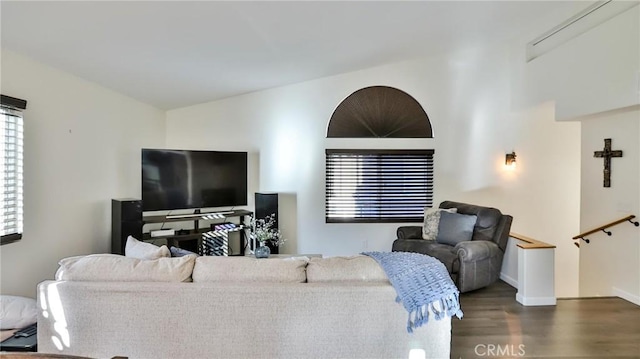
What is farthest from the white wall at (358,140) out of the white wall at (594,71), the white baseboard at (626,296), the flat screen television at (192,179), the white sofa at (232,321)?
the white sofa at (232,321)

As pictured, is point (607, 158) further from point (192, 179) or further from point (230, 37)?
point (192, 179)

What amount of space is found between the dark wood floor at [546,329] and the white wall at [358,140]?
2141 millimetres

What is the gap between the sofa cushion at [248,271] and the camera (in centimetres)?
222

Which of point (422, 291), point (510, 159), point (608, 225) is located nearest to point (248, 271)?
point (422, 291)

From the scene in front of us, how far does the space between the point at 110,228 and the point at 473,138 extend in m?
5.41

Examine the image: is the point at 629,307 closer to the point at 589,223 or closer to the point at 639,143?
the point at 589,223

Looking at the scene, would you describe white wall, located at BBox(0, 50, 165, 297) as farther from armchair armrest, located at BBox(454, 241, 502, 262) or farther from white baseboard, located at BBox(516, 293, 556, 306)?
Result: white baseboard, located at BBox(516, 293, 556, 306)

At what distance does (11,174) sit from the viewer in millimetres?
3211

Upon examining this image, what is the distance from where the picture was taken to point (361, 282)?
2207 millimetres

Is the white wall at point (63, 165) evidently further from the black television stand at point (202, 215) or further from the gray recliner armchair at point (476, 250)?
the gray recliner armchair at point (476, 250)

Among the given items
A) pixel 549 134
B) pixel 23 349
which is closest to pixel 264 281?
pixel 23 349

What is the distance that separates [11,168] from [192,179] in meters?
2.28

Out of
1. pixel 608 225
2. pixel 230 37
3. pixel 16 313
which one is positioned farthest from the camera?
pixel 608 225

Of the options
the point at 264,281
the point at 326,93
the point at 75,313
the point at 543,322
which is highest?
the point at 326,93
